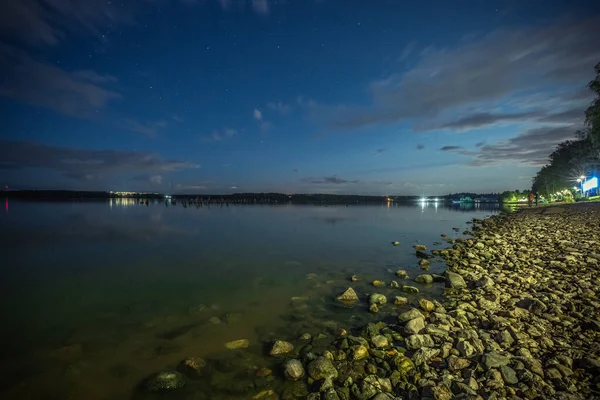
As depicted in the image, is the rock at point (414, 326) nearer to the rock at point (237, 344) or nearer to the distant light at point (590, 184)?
the rock at point (237, 344)

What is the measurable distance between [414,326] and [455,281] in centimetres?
531

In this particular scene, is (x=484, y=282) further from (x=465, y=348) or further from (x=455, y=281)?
(x=465, y=348)

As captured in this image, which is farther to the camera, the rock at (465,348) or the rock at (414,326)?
the rock at (414,326)

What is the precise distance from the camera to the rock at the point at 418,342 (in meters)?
6.43

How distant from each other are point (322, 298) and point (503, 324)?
5.81 metres

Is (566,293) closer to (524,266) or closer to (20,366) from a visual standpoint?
(524,266)

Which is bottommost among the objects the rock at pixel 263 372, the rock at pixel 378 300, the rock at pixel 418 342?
the rock at pixel 263 372

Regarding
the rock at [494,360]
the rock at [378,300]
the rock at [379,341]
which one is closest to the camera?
the rock at [494,360]

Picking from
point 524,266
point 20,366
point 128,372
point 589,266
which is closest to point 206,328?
point 128,372

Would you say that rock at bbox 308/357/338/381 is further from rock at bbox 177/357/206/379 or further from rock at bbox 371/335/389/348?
rock at bbox 177/357/206/379

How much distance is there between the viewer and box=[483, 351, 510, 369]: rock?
17.2 ft

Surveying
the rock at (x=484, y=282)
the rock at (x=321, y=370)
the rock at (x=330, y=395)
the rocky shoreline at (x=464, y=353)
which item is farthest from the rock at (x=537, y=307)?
the rock at (x=330, y=395)

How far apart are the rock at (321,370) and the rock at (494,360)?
290 centimetres

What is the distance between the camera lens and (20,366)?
6734 mm
